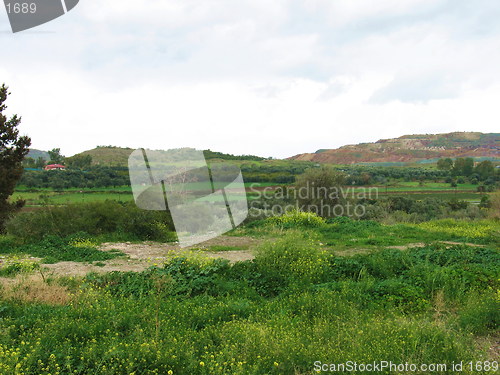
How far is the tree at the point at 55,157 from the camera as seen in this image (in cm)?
4866

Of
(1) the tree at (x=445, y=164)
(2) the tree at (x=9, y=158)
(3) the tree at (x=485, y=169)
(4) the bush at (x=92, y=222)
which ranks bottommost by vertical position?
(3) the tree at (x=485, y=169)

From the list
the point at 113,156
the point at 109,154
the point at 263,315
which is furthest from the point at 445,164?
the point at 263,315

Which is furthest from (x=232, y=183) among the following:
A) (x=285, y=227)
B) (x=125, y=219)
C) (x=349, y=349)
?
(x=349, y=349)

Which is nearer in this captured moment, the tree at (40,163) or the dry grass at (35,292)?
the dry grass at (35,292)

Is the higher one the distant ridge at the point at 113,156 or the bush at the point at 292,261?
the distant ridge at the point at 113,156

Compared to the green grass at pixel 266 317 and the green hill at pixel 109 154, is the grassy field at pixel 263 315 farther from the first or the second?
the green hill at pixel 109 154

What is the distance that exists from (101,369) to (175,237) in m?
10.4

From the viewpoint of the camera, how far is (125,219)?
45.2 feet

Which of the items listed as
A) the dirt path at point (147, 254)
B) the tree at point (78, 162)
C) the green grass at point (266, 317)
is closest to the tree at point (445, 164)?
the dirt path at point (147, 254)

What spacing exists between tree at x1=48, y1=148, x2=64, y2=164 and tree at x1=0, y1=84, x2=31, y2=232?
3259 centimetres
